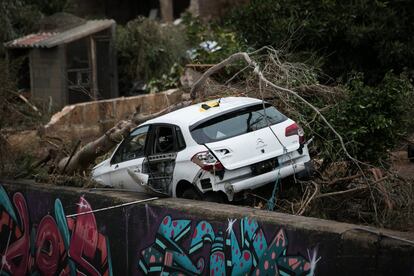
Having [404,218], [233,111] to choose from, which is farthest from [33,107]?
[404,218]

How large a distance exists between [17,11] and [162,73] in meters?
4.84

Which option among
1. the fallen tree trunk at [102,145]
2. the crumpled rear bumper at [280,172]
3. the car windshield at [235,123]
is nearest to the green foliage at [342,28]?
the fallen tree trunk at [102,145]

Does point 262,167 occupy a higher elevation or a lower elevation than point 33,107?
higher

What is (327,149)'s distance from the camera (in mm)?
8938

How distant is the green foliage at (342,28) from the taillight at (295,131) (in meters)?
4.53

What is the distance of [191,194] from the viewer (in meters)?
→ 9.17

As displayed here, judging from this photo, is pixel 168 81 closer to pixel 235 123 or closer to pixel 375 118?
pixel 235 123

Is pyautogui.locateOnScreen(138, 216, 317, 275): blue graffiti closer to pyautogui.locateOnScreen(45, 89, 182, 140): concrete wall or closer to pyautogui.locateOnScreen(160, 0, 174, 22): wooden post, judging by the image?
pyautogui.locateOnScreen(45, 89, 182, 140): concrete wall

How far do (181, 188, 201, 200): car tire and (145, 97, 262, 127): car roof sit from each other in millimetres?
905

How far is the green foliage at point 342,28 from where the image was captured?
13953mm

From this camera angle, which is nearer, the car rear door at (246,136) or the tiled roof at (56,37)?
the car rear door at (246,136)

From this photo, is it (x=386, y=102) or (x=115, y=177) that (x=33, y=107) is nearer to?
(x=115, y=177)

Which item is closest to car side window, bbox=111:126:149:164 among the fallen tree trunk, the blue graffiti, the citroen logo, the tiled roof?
the fallen tree trunk

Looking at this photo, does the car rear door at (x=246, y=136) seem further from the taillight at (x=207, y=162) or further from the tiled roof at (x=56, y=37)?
the tiled roof at (x=56, y=37)
